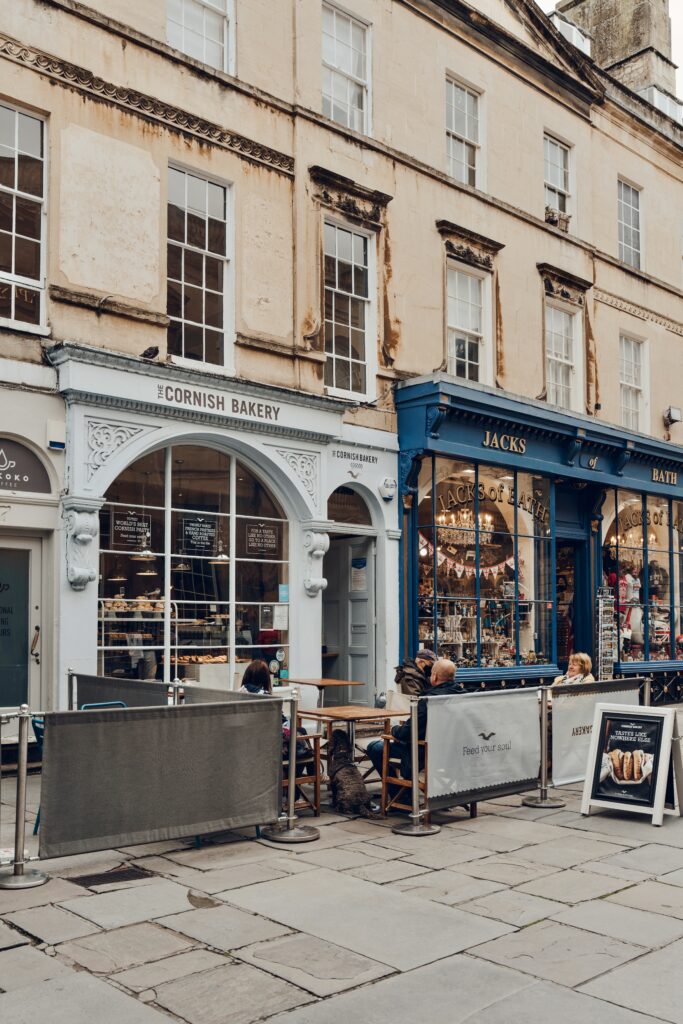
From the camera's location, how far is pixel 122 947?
5664 mm

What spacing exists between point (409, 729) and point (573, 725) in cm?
228

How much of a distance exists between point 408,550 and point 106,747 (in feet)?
29.4

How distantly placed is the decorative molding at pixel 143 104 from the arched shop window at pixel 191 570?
161 inches

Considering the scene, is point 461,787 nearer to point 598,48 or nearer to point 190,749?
point 190,749

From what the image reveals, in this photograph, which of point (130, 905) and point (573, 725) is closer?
point (130, 905)

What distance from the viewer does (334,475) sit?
572 inches

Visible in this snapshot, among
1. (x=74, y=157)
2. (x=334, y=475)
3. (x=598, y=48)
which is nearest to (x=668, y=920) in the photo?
(x=334, y=475)

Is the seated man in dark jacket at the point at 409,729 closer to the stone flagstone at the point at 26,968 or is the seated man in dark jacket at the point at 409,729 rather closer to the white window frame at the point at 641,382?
the stone flagstone at the point at 26,968

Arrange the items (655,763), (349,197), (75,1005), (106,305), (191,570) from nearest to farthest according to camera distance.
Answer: (75,1005) → (655,763) → (106,305) → (191,570) → (349,197)

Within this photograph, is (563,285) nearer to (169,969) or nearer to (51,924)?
(51,924)

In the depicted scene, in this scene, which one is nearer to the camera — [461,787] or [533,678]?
[461,787]

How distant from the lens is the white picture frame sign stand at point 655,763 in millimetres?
9281

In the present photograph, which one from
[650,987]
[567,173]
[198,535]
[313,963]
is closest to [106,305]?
[198,535]

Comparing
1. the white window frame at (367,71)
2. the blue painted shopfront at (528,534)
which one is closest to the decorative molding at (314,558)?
the blue painted shopfront at (528,534)
